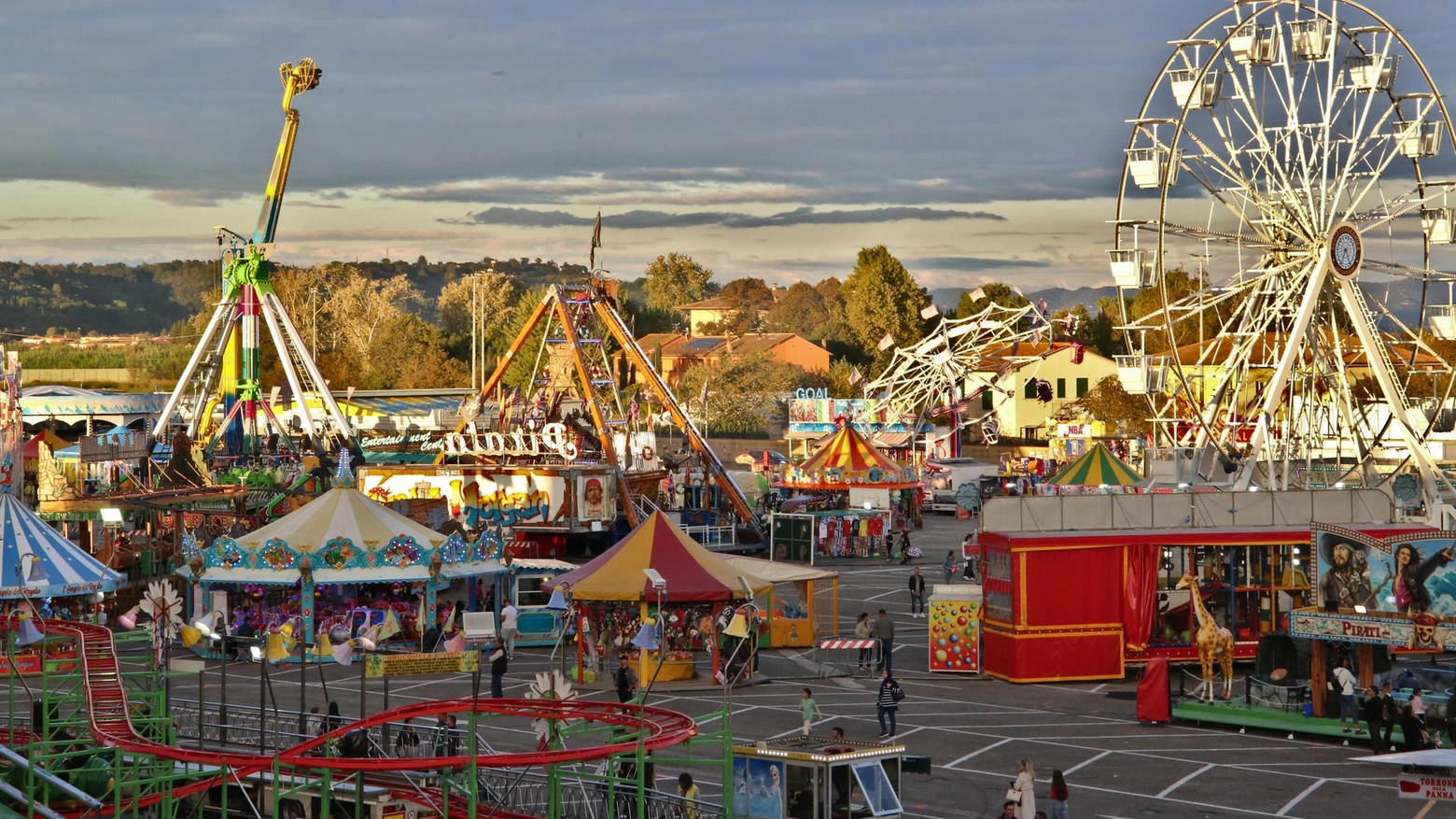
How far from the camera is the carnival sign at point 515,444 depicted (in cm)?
4406

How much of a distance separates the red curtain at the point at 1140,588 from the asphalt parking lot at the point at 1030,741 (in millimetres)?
951

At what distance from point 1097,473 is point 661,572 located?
74.0ft

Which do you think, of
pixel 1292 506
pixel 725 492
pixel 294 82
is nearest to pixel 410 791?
pixel 1292 506

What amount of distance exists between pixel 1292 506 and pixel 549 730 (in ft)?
55.3

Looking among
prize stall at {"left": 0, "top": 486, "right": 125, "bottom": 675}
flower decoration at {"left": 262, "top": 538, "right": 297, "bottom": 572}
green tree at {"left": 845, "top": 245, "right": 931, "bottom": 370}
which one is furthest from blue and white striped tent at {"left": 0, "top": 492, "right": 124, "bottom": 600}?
green tree at {"left": 845, "top": 245, "right": 931, "bottom": 370}

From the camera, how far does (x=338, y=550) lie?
101ft

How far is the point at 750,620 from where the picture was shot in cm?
2877

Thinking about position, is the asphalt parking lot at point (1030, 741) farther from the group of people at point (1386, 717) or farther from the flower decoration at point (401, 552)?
the flower decoration at point (401, 552)

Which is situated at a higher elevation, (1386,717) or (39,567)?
(39,567)

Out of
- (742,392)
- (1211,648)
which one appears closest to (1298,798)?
(1211,648)

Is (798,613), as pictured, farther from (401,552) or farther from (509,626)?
(509,626)

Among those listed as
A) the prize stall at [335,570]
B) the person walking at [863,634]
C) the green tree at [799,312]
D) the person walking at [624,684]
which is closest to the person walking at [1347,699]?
the person walking at [863,634]

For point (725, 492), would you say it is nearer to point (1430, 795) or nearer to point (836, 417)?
point (836, 417)

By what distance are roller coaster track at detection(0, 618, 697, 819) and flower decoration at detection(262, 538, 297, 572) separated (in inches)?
391
